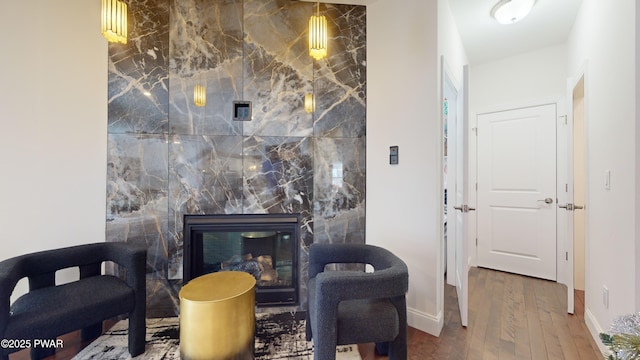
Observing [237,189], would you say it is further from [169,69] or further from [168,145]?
[169,69]

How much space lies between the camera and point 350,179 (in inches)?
Result: 92.7

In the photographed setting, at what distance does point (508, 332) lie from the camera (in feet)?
6.67

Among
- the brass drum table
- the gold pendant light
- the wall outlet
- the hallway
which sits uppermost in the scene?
the gold pendant light

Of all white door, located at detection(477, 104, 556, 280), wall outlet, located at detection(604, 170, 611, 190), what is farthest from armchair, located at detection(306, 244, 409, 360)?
white door, located at detection(477, 104, 556, 280)

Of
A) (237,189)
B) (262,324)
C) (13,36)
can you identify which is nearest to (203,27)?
(13,36)

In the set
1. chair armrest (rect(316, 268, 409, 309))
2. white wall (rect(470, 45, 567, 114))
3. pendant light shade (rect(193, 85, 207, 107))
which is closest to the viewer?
chair armrest (rect(316, 268, 409, 309))

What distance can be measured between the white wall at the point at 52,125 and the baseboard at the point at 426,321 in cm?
263

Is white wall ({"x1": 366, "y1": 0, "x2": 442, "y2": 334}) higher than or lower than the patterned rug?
higher

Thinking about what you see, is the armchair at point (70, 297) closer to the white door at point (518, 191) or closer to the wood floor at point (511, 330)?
the wood floor at point (511, 330)

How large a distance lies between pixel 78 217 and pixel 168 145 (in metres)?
0.88

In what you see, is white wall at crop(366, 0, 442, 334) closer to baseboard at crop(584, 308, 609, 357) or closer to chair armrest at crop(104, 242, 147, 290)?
baseboard at crop(584, 308, 609, 357)

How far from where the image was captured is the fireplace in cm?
225

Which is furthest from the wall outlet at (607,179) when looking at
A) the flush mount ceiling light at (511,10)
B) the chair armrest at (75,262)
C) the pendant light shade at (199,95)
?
the chair armrest at (75,262)

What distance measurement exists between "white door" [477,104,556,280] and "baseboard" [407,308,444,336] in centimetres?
190
